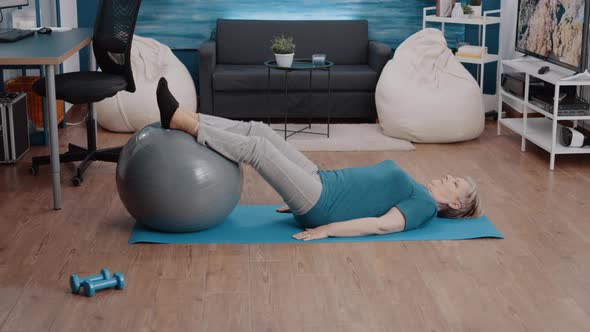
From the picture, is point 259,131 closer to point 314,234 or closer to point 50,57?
point 314,234

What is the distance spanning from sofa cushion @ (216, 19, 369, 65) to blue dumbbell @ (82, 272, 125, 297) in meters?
3.97

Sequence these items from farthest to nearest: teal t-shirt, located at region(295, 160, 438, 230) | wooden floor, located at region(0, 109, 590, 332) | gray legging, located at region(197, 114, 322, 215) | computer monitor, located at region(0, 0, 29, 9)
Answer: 1. computer monitor, located at region(0, 0, 29, 9)
2. teal t-shirt, located at region(295, 160, 438, 230)
3. gray legging, located at region(197, 114, 322, 215)
4. wooden floor, located at region(0, 109, 590, 332)

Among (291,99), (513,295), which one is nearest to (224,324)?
(513,295)

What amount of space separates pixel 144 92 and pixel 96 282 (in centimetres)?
303

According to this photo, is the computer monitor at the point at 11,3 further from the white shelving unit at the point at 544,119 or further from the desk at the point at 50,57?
the white shelving unit at the point at 544,119

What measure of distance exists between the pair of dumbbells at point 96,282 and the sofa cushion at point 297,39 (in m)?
3.95

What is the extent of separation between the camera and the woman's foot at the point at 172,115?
371 centimetres

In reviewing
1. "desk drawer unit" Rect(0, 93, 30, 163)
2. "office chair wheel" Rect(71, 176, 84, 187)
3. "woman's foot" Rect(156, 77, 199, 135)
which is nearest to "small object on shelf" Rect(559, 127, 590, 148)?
"woman's foot" Rect(156, 77, 199, 135)

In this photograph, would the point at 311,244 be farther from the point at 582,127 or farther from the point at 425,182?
the point at 582,127

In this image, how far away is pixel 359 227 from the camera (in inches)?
149

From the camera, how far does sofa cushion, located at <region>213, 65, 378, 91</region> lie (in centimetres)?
648

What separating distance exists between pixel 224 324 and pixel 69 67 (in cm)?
457

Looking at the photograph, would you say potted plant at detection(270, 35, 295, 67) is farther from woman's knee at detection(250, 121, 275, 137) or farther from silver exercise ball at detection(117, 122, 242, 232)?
silver exercise ball at detection(117, 122, 242, 232)

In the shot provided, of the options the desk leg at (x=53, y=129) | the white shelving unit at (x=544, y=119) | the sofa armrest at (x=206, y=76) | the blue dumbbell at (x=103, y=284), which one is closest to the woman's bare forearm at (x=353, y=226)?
the blue dumbbell at (x=103, y=284)
